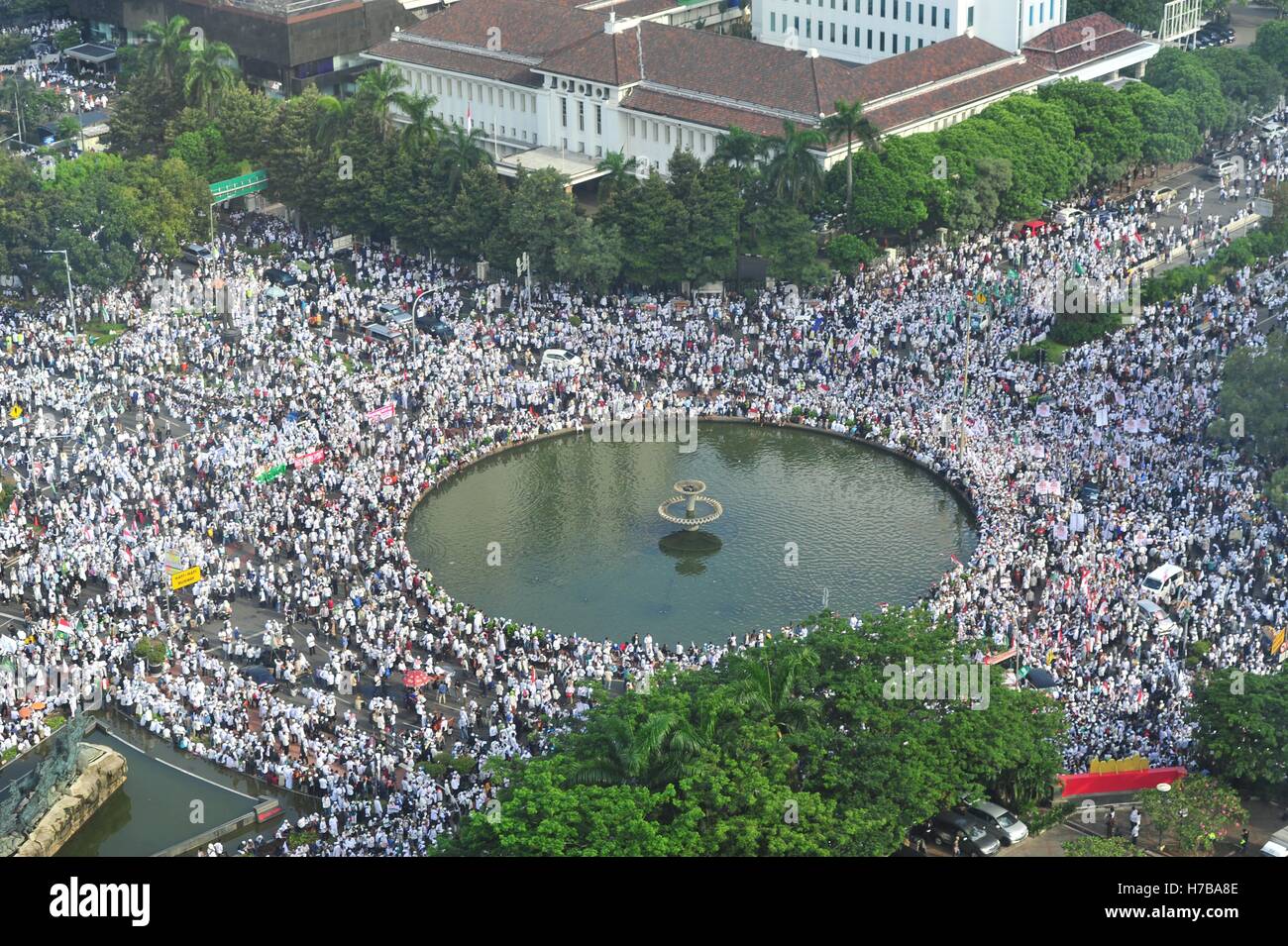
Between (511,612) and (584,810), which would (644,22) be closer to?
(511,612)

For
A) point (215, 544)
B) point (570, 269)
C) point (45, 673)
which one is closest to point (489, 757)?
point (45, 673)

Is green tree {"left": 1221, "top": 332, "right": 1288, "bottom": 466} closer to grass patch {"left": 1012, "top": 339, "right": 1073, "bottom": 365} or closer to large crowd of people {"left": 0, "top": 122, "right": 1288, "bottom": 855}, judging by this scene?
large crowd of people {"left": 0, "top": 122, "right": 1288, "bottom": 855}

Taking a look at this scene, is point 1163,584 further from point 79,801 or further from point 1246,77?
point 1246,77

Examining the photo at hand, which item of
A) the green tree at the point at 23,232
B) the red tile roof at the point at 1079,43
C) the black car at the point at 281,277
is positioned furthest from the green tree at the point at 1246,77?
the green tree at the point at 23,232

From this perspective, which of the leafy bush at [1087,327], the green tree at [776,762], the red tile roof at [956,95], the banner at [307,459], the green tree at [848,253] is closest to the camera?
the green tree at [776,762]

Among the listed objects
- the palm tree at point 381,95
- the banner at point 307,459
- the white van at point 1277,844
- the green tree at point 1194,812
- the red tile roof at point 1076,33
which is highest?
the red tile roof at point 1076,33

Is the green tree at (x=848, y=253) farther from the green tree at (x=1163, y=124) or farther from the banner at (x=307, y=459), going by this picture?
the banner at (x=307, y=459)

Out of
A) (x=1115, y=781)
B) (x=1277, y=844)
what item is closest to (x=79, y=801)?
(x=1115, y=781)

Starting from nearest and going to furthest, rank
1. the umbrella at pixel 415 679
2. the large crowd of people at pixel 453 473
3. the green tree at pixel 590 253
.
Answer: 1. the large crowd of people at pixel 453 473
2. the umbrella at pixel 415 679
3. the green tree at pixel 590 253
